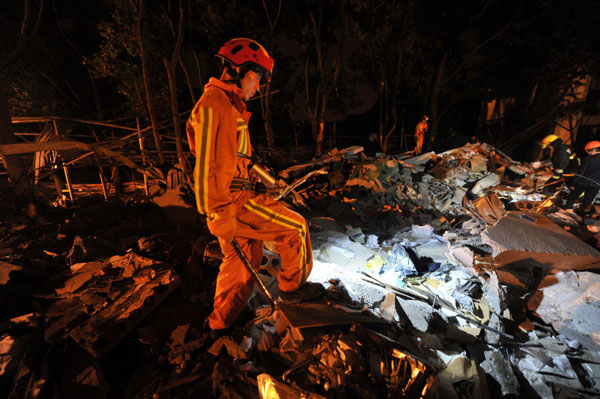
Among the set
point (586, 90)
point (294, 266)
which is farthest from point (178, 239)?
point (586, 90)

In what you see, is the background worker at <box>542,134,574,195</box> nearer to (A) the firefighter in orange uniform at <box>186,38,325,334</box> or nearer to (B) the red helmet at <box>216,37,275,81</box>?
(A) the firefighter in orange uniform at <box>186,38,325,334</box>

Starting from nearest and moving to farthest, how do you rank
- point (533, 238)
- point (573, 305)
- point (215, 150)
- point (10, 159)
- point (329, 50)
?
point (215, 150) → point (573, 305) → point (533, 238) → point (10, 159) → point (329, 50)

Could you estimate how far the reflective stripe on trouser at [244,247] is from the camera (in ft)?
7.44

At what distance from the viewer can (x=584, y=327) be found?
240 centimetres

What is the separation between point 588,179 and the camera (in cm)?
592

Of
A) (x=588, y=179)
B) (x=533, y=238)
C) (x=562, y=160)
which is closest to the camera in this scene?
(x=533, y=238)

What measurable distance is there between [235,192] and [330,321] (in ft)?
4.35

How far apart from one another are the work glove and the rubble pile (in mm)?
829

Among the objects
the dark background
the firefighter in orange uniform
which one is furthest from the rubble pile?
the dark background

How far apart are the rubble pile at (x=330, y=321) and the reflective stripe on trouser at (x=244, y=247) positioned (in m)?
0.25

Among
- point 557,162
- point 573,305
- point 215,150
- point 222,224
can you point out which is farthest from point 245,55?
point 557,162

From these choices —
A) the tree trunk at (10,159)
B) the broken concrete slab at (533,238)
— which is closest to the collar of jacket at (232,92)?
the broken concrete slab at (533,238)

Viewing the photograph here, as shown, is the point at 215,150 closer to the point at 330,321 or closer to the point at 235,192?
the point at 235,192

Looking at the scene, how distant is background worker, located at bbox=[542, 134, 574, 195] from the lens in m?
6.74
